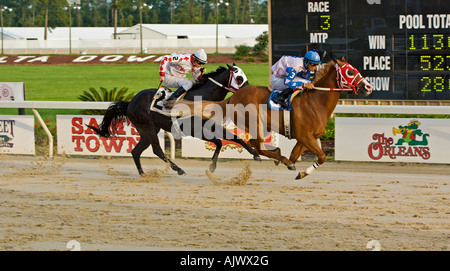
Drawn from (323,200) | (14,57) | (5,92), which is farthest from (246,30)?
(323,200)

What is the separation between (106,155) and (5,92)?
286 cm

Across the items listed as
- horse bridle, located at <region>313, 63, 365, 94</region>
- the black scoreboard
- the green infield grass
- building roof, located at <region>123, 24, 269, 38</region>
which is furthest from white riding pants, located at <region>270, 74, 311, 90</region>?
building roof, located at <region>123, 24, 269, 38</region>

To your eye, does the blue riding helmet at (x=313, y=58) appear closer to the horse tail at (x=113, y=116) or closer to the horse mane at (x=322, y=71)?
the horse mane at (x=322, y=71)

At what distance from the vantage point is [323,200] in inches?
281

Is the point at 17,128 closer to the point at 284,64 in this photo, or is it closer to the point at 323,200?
the point at 284,64

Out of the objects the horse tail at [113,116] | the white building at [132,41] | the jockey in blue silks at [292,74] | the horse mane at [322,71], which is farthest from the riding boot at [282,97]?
the white building at [132,41]

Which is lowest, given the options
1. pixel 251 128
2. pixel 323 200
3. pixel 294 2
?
pixel 323 200

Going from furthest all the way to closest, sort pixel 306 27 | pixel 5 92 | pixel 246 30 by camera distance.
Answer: pixel 246 30 < pixel 5 92 < pixel 306 27

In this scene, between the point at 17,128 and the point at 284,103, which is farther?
the point at 17,128

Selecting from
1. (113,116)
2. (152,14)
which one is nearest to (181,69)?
(113,116)

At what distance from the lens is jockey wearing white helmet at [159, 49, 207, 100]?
8.57 metres

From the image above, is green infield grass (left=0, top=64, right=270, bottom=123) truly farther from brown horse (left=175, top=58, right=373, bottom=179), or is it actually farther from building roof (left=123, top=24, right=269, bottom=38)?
building roof (left=123, top=24, right=269, bottom=38)

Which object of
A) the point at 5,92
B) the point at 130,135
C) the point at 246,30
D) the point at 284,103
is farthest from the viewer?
the point at 246,30

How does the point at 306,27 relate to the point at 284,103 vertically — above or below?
above
